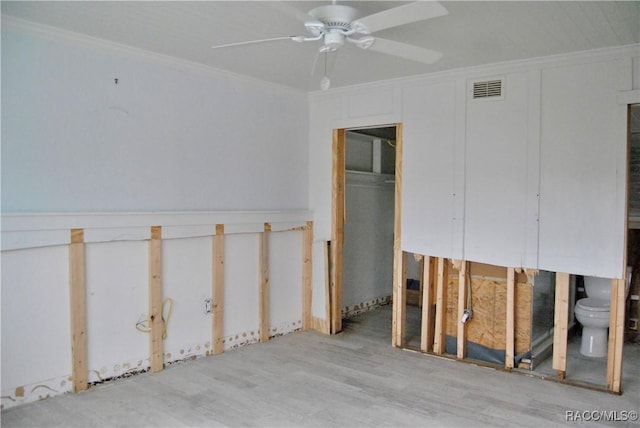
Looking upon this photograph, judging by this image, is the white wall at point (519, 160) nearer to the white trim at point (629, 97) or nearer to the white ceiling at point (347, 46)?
the white trim at point (629, 97)

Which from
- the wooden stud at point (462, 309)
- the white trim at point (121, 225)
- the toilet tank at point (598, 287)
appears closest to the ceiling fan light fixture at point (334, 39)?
the white trim at point (121, 225)

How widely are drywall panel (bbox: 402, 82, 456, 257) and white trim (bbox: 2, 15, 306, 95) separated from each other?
1388 millimetres

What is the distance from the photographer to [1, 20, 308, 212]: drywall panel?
3.20 metres

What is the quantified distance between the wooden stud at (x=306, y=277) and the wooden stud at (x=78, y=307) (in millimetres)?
2318

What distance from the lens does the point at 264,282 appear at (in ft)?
15.7

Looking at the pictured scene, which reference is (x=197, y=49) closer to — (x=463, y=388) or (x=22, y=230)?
(x=22, y=230)

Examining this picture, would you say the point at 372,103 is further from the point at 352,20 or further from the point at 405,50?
the point at 352,20

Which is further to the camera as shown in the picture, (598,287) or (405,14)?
(598,287)

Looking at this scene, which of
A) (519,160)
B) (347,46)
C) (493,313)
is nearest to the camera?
(347,46)

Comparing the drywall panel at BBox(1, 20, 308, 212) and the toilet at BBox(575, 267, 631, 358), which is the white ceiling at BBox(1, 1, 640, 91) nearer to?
the drywall panel at BBox(1, 20, 308, 212)

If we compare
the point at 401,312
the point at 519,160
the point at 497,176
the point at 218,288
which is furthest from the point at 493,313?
the point at 218,288

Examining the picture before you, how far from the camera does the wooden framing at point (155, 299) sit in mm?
3857

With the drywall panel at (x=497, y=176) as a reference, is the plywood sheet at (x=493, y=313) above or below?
below

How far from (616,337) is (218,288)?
10.5 ft
